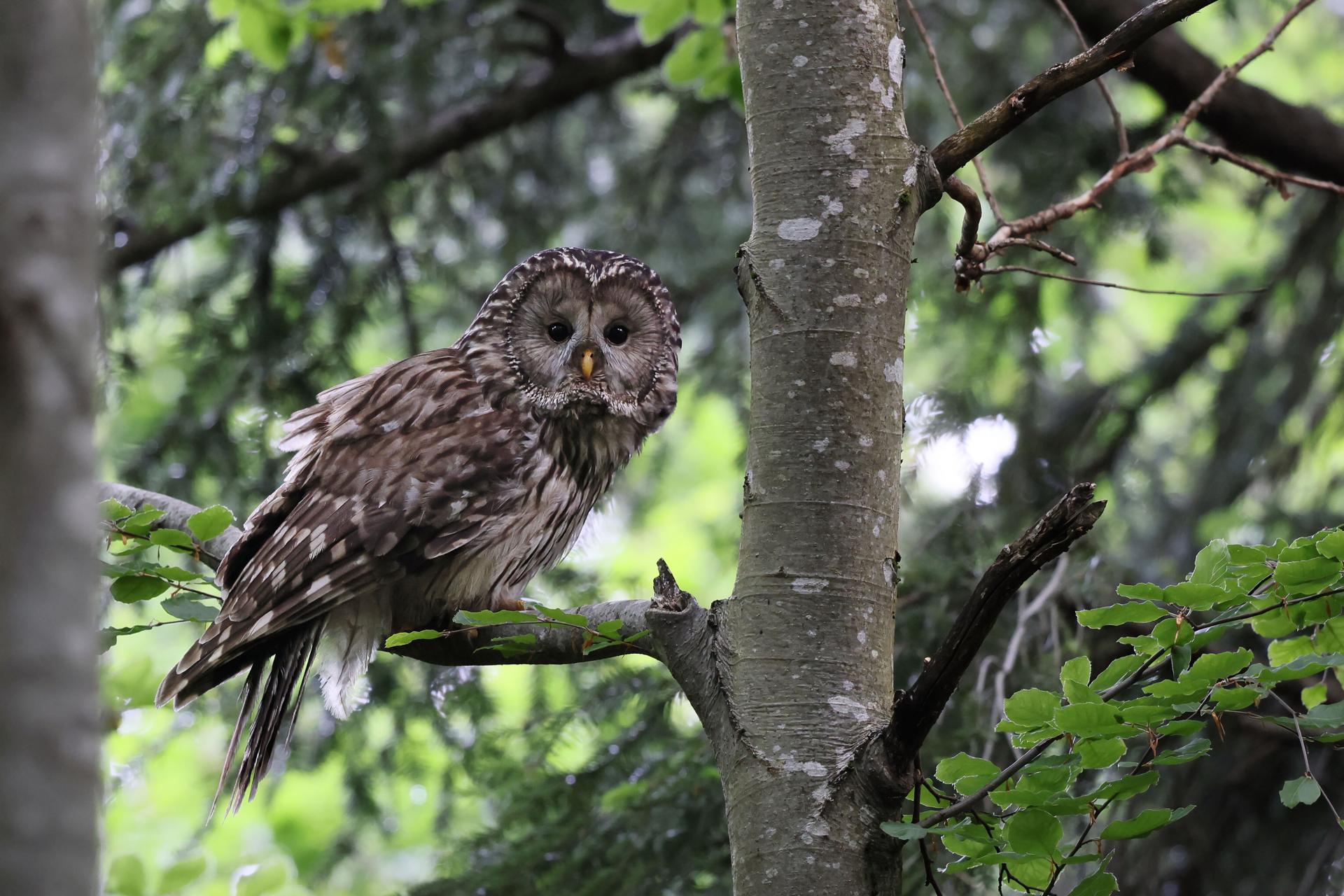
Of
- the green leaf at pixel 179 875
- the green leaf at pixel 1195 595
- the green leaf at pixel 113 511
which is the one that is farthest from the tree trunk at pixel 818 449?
the green leaf at pixel 179 875

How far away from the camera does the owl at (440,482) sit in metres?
2.59

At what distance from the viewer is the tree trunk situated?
58.8 inches

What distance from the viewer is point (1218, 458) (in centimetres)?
391

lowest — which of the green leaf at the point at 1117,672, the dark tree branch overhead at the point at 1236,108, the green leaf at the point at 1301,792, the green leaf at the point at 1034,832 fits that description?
the green leaf at the point at 1034,832

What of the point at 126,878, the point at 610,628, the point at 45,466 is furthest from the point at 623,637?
the point at 45,466

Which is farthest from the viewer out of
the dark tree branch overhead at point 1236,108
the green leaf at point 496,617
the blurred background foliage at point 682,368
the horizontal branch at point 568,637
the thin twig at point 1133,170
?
the dark tree branch overhead at point 1236,108

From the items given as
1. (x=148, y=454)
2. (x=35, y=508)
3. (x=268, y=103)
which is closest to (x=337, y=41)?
(x=268, y=103)

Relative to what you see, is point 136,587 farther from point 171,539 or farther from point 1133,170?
point 1133,170

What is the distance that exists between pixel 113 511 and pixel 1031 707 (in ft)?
4.51

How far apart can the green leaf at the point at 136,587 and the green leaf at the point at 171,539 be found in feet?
0.18

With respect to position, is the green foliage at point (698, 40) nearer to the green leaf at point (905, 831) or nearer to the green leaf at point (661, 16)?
the green leaf at point (661, 16)

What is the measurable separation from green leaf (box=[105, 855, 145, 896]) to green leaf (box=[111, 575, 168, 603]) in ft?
1.87

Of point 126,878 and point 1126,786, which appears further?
point 126,878

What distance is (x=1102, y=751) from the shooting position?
132 cm
